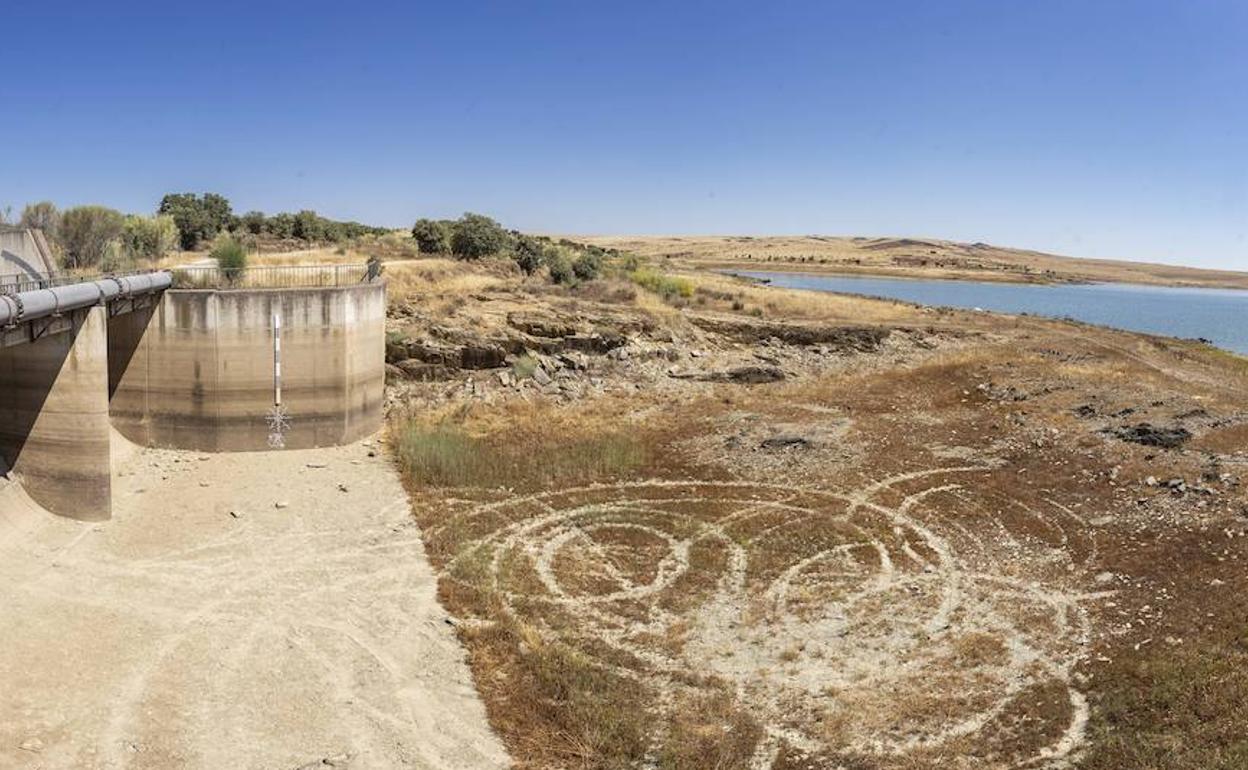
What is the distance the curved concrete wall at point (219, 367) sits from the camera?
2600cm

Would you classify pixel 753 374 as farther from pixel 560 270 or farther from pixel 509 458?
pixel 509 458

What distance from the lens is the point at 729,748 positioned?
12.3 meters

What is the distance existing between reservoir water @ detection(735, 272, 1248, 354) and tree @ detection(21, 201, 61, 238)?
222ft

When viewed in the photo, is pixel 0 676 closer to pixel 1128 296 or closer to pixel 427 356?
pixel 427 356

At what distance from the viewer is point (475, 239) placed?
52.9 m

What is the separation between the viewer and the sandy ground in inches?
488

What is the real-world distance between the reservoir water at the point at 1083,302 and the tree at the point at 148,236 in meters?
62.9

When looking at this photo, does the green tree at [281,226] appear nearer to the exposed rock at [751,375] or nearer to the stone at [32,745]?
the exposed rock at [751,375]

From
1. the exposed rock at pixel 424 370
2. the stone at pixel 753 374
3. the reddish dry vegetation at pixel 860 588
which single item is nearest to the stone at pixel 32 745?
the reddish dry vegetation at pixel 860 588

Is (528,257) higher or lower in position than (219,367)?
higher

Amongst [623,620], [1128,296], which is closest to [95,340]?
[623,620]

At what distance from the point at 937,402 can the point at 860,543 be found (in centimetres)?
1778

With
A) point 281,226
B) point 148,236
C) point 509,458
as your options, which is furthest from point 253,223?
point 509,458

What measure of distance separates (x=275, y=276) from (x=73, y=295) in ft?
30.1
